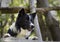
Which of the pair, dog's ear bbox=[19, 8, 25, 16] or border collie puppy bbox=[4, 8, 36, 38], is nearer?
dog's ear bbox=[19, 8, 25, 16]

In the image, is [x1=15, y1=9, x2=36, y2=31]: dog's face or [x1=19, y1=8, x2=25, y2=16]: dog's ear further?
[x1=15, y1=9, x2=36, y2=31]: dog's face

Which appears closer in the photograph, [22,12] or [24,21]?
[22,12]

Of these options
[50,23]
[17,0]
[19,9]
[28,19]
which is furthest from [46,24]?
[17,0]

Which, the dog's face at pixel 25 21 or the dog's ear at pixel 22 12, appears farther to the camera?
the dog's face at pixel 25 21

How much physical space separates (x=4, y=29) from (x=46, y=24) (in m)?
1.04

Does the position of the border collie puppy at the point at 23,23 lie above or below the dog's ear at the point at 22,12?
below

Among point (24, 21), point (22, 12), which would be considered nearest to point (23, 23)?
point (24, 21)

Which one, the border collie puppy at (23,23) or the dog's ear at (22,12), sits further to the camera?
the border collie puppy at (23,23)

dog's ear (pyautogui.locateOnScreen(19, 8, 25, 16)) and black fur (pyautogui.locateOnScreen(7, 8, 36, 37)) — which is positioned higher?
dog's ear (pyautogui.locateOnScreen(19, 8, 25, 16))

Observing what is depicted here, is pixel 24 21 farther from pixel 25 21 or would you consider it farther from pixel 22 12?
pixel 22 12

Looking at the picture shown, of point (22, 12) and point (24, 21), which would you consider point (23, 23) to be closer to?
point (24, 21)

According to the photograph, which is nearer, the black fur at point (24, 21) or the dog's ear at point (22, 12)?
the dog's ear at point (22, 12)

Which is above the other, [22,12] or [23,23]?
[22,12]

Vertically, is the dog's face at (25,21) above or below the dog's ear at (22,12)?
below
